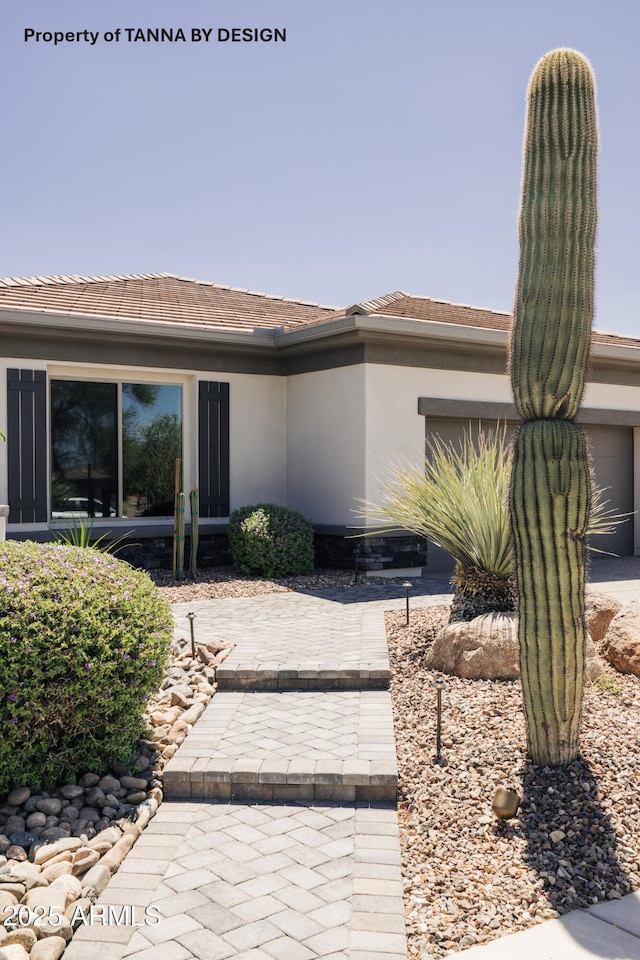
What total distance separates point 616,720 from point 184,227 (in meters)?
11.3

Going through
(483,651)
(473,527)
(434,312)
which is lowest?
(483,651)

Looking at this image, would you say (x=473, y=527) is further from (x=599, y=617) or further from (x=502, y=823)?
(x=502, y=823)

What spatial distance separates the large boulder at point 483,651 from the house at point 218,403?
15.5 feet

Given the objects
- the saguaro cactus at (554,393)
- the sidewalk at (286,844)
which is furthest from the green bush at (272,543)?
the saguaro cactus at (554,393)

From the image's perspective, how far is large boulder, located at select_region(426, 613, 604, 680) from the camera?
5496mm

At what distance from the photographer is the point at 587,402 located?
1264cm

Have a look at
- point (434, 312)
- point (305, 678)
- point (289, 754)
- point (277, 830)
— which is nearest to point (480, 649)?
point (305, 678)

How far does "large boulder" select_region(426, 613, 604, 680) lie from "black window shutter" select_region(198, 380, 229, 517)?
234 inches

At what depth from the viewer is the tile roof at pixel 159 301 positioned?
10.6m

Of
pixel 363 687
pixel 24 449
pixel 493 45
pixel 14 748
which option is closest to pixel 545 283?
pixel 363 687

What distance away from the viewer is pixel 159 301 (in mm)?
12039

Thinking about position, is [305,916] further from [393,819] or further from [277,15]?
[277,15]

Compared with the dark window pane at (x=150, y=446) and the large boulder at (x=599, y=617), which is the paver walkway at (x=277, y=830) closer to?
the large boulder at (x=599, y=617)

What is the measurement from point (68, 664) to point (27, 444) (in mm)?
6633
